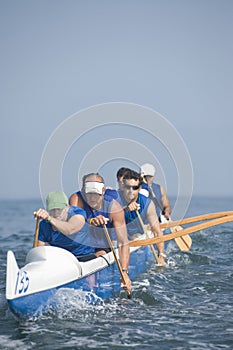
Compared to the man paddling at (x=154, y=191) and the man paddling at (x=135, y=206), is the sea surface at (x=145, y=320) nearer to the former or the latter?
the man paddling at (x=135, y=206)

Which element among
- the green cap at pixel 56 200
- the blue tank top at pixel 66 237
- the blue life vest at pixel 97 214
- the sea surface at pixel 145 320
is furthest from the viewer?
the blue life vest at pixel 97 214

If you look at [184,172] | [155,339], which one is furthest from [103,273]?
[184,172]

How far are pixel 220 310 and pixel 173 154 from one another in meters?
2.95

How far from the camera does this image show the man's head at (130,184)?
31.8 ft

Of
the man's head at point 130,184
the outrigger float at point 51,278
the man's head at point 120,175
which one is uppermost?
the man's head at point 120,175

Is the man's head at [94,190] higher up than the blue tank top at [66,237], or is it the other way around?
the man's head at [94,190]

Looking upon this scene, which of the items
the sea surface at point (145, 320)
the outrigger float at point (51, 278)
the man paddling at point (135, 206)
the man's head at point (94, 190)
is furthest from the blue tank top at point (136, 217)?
the outrigger float at point (51, 278)

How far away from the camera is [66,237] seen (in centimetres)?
812

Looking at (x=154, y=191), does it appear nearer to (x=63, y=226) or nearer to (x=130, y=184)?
(x=130, y=184)

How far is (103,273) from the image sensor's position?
8.48m

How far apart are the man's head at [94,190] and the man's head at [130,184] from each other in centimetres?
102

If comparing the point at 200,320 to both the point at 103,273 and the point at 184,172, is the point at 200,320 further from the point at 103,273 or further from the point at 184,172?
the point at 184,172

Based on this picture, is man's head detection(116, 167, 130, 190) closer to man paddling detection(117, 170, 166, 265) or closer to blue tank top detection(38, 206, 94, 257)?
man paddling detection(117, 170, 166, 265)

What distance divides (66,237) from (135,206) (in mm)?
2413
